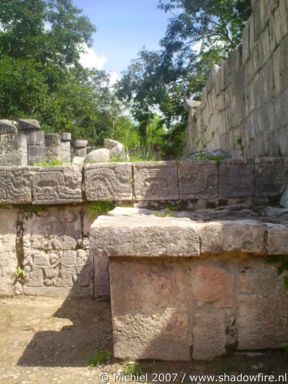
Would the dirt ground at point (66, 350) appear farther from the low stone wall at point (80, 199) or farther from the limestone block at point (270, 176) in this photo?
the limestone block at point (270, 176)

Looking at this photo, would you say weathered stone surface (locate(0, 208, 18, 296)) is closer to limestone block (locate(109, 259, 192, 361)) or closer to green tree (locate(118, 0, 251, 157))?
limestone block (locate(109, 259, 192, 361))

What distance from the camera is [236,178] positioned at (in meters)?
4.05

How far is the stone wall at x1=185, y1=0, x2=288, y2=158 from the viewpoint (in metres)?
3.91

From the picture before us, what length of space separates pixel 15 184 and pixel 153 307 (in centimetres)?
245

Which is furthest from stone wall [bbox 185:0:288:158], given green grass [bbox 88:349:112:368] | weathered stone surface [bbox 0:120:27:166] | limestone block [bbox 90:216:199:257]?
weathered stone surface [bbox 0:120:27:166]

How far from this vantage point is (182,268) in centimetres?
246

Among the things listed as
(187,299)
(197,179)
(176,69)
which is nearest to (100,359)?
(187,299)

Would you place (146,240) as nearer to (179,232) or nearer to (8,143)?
(179,232)

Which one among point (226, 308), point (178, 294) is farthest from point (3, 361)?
point (226, 308)

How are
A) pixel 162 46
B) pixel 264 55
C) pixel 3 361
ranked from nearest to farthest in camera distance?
pixel 3 361, pixel 264 55, pixel 162 46

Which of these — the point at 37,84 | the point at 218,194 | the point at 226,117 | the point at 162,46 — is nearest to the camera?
the point at 218,194

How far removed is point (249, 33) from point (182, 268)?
402 centimetres

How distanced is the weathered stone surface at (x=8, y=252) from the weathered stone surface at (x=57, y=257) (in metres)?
0.15

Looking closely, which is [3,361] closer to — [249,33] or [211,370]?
[211,370]
